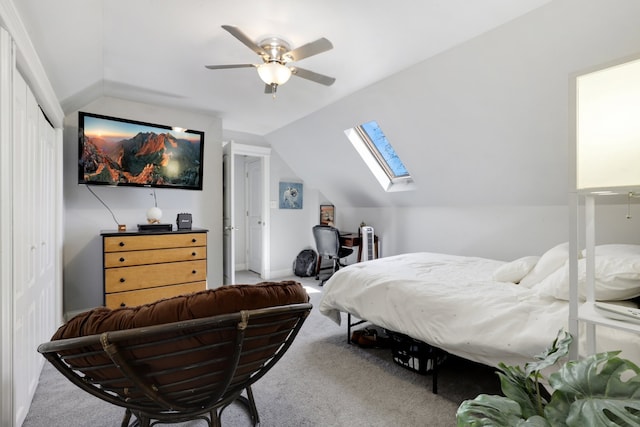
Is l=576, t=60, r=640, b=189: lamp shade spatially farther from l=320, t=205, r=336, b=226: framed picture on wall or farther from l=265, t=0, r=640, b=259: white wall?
l=320, t=205, r=336, b=226: framed picture on wall

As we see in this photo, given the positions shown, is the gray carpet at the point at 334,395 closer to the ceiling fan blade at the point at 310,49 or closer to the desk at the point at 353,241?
the ceiling fan blade at the point at 310,49

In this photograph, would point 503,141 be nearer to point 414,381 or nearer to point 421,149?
point 421,149

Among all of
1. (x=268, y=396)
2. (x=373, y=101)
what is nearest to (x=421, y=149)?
(x=373, y=101)

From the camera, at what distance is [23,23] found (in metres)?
1.52

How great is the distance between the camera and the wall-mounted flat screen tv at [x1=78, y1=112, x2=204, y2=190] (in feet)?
9.78

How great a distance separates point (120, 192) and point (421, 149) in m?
3.44

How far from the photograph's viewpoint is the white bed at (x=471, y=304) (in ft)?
4.78

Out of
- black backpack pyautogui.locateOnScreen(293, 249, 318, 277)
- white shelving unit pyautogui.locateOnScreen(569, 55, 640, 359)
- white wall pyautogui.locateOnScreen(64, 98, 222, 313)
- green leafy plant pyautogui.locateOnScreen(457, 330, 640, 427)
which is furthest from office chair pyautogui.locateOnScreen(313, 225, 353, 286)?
green leafy plant pyautogui.locateOnScreen(457, 330, 640, 427)

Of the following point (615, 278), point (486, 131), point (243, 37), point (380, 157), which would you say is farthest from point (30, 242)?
point (380, 157)

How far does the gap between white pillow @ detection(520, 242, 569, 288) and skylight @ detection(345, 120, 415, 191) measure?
6.86ft

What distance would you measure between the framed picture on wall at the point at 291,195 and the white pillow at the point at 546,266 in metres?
3.82

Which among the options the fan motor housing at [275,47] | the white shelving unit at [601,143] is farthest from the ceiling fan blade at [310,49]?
the white shelving unit at [601,143]

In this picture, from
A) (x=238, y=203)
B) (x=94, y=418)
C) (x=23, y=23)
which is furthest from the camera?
(x=238, y=203)

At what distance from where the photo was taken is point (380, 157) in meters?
4.28
